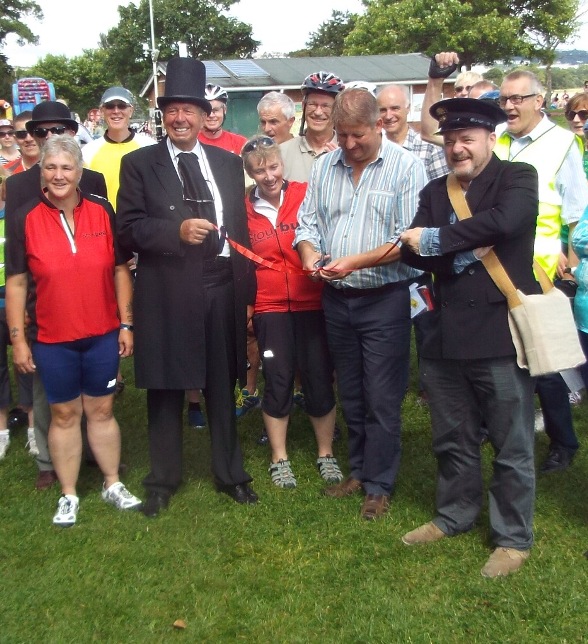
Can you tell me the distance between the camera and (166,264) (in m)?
4.34

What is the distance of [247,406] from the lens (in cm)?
643

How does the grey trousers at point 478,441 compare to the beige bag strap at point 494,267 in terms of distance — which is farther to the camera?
the grey trousers at point 478,441

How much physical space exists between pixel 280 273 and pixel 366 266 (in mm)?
730

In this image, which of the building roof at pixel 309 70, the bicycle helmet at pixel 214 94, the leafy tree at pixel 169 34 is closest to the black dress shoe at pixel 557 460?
the bicycle helmet at pixel 214 94

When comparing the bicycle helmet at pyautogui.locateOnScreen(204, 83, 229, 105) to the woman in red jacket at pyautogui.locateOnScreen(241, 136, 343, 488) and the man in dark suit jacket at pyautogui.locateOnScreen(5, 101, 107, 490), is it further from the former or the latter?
the woman in red jacket at pyautogui.locateOnScreen(241, 136, 343, 488)

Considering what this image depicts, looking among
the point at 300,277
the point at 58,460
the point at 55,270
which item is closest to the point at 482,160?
the point at 300,277

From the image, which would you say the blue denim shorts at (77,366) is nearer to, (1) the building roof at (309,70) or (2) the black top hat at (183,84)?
(2) the black top hat at (183,84)

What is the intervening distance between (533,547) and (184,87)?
3022 millimetres

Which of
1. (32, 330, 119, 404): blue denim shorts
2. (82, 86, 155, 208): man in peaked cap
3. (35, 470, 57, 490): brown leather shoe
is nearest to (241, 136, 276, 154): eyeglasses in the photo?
(32, 330, 119, 404): blue denim shorts

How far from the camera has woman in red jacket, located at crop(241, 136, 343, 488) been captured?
471 cm

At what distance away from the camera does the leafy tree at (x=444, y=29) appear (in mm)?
47094

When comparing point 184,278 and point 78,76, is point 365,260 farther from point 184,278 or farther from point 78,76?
point 78,76

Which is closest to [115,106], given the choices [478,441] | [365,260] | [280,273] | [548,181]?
[280,273]

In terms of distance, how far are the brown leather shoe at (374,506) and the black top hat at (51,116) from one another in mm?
3017
